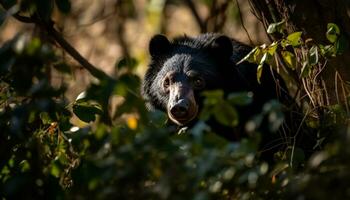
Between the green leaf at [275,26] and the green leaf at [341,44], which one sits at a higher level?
the green leaf at [275,26]

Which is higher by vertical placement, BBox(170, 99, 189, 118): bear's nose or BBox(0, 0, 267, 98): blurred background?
BBox(170, 99, 189, 118): bear's nose

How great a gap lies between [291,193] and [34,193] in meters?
1.22

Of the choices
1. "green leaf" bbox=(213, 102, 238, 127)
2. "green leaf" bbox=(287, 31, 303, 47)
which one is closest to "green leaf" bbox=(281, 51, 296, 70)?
"green leaf" bbox=(287, 31, 303, 47)

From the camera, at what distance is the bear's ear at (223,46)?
6.77 m

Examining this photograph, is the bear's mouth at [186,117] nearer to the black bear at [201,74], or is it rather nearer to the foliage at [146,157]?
the black bear at [201,74]

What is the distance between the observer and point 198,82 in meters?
6.73

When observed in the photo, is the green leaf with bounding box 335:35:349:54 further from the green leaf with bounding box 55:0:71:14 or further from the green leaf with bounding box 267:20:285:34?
the green leaf with bounding box 55:0:71:14

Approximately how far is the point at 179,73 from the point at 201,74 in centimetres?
18

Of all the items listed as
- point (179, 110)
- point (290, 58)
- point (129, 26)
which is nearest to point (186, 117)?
point (179, 110)

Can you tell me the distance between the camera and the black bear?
21.8ft

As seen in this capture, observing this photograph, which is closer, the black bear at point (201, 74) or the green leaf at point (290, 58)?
the green leaf at point (290, 58)

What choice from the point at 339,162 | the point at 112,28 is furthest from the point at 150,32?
the point at 339,162

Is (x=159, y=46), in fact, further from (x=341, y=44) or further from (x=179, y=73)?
(x=341, y=44)

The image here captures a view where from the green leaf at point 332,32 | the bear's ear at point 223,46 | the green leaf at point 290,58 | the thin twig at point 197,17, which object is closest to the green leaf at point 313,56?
the green leaf at point 332,32
